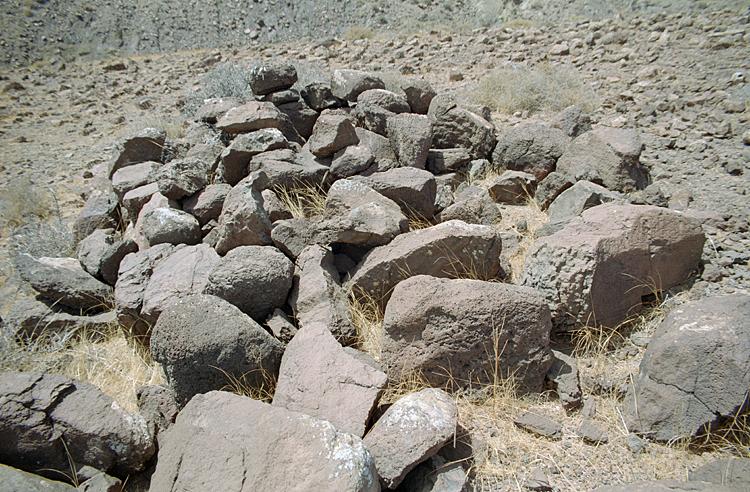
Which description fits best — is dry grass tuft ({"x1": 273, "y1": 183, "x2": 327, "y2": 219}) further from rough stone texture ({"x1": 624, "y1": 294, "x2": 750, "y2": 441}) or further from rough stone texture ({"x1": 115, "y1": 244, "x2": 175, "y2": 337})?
rough stone texture ({"x1": 624, "y1": 294, "x2": 750, "y2": 441})

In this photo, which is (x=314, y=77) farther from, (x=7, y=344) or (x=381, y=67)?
(x=7, y=344)

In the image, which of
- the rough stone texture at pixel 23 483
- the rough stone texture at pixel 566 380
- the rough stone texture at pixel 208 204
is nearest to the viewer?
the rough stone texture at pixel 23 483

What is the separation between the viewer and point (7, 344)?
11.9ft

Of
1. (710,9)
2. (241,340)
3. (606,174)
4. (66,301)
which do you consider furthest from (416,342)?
(710,9)

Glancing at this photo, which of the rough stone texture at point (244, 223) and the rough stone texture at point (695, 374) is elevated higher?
the rough stone texture at point (244, 223)

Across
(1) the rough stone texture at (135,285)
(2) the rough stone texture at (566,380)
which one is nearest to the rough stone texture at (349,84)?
(1) the rough stone texture at (135,285)

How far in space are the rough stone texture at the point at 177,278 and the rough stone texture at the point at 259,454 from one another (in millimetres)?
1333

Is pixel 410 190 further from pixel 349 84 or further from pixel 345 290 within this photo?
pixel 349 84

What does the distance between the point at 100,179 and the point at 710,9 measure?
9.78 metres

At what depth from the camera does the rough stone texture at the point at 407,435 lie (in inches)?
88.8

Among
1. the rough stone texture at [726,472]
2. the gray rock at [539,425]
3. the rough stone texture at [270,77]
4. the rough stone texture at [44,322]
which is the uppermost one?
the rough stone texture at [270,77]

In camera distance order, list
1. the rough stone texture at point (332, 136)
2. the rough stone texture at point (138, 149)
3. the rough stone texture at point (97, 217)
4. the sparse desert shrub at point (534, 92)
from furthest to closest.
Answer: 1. the sparse desert shrub at point (534, 92)
2. the rough stone texture at point (138, 149)
3. the rough stone texture at point (97, 217)
4. the rough stone texture at point (332, 136)

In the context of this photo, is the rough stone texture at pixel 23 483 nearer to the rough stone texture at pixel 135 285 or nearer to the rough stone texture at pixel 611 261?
the rough stone texture at pixel 135 285

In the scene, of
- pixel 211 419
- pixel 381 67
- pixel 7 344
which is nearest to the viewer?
pixel 211 419
